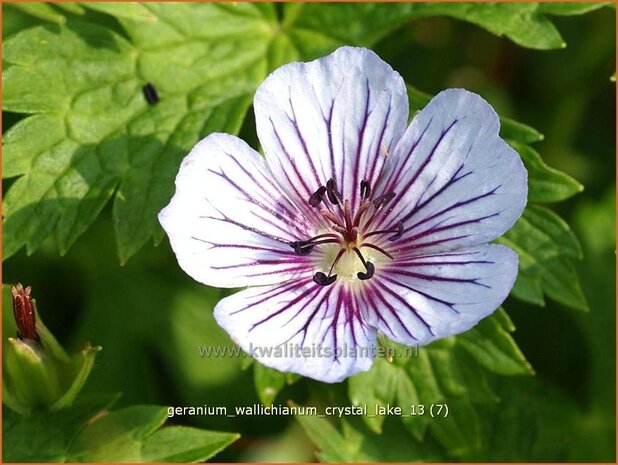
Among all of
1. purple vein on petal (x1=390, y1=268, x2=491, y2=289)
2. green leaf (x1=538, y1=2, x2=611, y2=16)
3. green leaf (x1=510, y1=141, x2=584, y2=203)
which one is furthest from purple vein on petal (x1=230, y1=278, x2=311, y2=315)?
green leaf (x1=538, y1=2, x2=611, y2=16)

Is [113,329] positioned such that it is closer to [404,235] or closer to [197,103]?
[197,103]

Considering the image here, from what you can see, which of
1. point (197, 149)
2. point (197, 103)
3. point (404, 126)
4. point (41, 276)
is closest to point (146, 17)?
point (197, 103)

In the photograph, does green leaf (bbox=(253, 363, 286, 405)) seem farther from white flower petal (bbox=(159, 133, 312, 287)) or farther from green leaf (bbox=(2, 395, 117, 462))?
green leaf (bbox=(2, 395, 117, 462))

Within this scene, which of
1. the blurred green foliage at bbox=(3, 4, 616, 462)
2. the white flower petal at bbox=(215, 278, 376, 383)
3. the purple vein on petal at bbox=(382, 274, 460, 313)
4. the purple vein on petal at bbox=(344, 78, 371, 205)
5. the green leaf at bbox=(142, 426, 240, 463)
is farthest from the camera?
the blurred green foliage at bbox=(3, 4, 616, 462)

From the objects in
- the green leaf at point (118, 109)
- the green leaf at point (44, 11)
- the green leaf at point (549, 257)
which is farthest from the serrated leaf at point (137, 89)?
the green leaf at point (549, 257)

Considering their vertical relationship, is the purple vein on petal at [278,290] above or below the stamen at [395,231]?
below

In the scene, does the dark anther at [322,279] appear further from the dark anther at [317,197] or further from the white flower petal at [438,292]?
the dark anther at [317,197]
